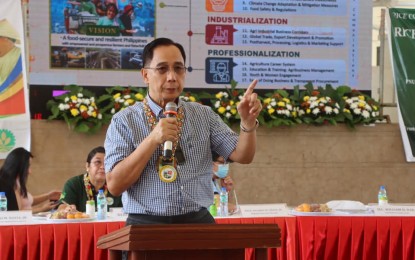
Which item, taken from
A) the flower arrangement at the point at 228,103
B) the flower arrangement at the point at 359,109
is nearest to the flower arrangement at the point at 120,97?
the flower arrangement at the point at 228,103

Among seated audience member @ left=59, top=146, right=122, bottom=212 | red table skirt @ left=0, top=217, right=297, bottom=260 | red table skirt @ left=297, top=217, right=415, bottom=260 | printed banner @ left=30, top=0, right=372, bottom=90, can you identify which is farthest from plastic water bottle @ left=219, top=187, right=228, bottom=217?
printed banner @ left=30, top=0, right=372, bottom=90

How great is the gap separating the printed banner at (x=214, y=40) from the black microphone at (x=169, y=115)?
17.0 ft

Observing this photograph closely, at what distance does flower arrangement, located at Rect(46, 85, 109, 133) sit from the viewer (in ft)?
24.8

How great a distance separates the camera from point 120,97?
765cm

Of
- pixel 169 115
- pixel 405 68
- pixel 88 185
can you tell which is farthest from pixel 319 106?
pixel 169 115

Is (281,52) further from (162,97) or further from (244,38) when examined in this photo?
(162,97)

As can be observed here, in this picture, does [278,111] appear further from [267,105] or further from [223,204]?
[223,204]

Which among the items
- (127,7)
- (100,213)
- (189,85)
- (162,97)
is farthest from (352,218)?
(127,7)

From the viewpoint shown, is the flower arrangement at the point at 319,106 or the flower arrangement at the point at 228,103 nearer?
the flower arrangement at the point at 228,103

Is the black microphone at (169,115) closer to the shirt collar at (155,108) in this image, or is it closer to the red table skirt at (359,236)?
the shirt collar at (155,108)

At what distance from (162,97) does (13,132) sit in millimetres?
5041

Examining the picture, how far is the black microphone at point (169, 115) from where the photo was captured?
260 cm

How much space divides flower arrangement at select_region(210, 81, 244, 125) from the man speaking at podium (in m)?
4.73

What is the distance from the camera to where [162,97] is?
9.30ft
